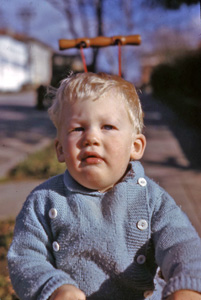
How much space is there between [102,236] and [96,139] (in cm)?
33

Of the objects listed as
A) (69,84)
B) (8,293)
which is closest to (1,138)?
(8,293)

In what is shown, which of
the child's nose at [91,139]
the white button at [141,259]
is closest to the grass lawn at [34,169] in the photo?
the white button at [141,259]

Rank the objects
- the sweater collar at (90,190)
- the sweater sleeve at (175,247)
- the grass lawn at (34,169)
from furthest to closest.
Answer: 1. the grass lawn at (34,169)
2. the sweater collar at (90,190)
3. the sweater sleeve at (175,247)

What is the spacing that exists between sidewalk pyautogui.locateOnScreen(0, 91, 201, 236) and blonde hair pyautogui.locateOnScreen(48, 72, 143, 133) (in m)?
0.22

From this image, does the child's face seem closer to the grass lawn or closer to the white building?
the grass lawn

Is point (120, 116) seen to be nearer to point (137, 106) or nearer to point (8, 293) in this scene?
point (137, 106)

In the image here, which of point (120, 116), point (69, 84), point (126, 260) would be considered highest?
point (69, 84)

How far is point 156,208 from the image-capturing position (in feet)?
4.50

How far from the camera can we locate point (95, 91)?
51.6 inches

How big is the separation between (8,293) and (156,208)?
4.83 ft

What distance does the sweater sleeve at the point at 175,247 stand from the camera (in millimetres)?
1097

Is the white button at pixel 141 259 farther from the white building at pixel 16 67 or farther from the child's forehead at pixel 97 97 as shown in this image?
the white building at pixel 16 67

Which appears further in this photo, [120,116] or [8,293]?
[8,293]

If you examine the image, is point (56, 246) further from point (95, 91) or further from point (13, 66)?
point (13, 66)
